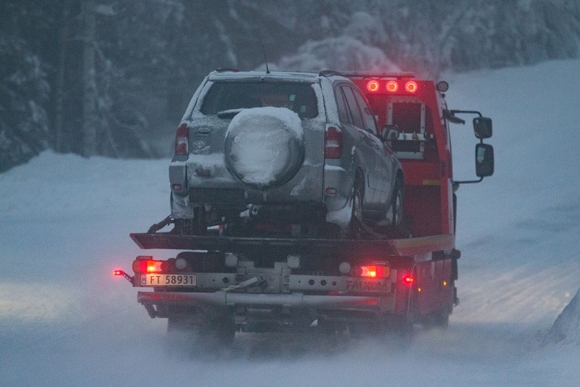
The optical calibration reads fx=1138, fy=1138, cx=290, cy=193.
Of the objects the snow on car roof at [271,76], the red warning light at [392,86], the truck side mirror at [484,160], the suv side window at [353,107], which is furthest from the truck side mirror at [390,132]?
the truck side mirror at [484,160]

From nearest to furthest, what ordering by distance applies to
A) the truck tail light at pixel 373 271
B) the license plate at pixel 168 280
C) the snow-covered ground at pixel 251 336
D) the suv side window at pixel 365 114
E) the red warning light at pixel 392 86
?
the snow-covered ground at pixel 251 336
the truck tail light at pixel 373 271
the license plate at pixel 168 280
the suv side window at pixel 365 114
the red warning light at pixel 392 86

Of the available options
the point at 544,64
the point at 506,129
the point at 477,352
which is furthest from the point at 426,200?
the point at 544,64

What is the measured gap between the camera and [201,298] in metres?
9.93

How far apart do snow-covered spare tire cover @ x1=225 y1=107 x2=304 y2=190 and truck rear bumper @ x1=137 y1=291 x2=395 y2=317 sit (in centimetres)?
99

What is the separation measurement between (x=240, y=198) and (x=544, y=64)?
137 feet

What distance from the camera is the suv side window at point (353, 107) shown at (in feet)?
35.4

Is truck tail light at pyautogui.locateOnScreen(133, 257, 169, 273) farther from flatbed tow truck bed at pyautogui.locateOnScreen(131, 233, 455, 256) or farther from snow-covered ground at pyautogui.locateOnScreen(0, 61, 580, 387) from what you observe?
snow-covered ground at pyautogui.locateOnScreen(0, 61, 580, 387)

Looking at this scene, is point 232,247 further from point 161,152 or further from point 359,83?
point 161,152

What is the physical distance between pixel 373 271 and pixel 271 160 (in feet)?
4.40

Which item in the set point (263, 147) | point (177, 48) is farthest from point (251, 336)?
point (177, 48)

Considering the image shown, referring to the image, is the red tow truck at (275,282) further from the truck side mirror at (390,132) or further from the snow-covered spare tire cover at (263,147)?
the truck side mirror at (390,132)

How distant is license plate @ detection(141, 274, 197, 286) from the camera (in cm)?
1003

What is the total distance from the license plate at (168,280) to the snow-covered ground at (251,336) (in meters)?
0.64

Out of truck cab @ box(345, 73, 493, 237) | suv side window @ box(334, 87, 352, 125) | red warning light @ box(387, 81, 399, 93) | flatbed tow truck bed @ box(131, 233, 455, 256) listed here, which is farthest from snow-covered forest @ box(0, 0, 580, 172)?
flatbed tow truck bed @ box(131, 233, 455, 256)
